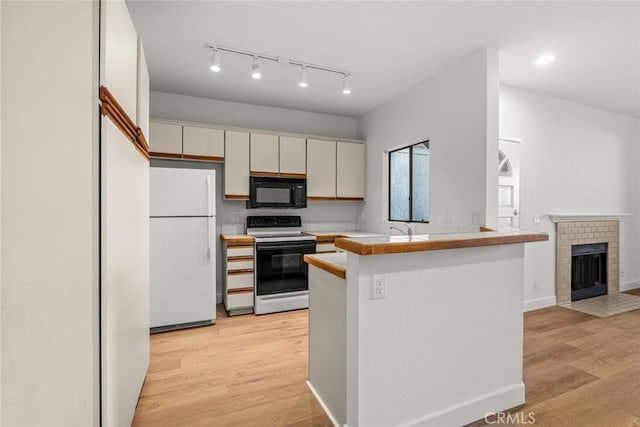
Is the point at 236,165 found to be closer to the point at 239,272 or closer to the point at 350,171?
the point at 239,272

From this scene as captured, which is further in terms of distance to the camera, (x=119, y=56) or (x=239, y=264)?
(x=239, y=264)

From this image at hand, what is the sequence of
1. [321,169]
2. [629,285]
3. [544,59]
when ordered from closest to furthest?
[544,59], [321,169], [629,285]

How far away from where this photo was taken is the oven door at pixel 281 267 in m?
3.60

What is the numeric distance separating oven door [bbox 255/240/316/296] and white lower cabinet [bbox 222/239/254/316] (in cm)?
10

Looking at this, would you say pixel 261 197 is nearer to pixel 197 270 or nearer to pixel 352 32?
pixel 197 270

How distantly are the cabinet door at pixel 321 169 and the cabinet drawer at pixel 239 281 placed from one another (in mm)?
1344

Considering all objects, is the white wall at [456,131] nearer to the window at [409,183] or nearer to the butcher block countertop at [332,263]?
the window at [409,183]

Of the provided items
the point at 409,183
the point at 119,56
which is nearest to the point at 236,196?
the point at 409,183

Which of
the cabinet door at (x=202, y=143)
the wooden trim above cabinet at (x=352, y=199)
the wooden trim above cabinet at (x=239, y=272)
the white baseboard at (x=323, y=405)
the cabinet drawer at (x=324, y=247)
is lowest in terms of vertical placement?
the white baseboard at (x=323, y=405)

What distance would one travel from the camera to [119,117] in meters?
1.32

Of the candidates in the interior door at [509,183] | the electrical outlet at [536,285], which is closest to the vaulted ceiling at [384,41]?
the interior door at [509,183]

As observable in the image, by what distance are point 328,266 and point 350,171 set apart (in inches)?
117

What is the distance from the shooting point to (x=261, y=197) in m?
3.99
